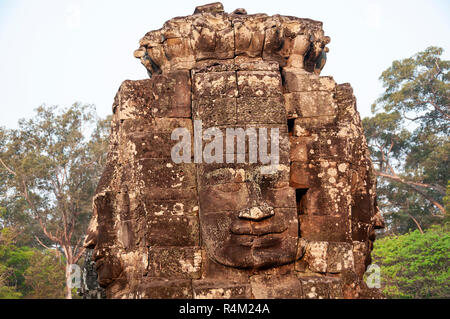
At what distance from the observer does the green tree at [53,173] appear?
80.3ft

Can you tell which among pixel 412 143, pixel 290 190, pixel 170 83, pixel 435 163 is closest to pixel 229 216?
pixel 290 190

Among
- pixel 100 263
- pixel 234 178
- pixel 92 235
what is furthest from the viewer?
pixel 92 235

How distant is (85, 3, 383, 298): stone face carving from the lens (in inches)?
188

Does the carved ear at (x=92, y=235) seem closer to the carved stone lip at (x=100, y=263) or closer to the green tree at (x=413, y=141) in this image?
the carved stone lip at (x=100, y=263)

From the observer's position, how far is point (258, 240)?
474cm

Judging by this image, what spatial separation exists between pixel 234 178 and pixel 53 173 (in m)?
21.6

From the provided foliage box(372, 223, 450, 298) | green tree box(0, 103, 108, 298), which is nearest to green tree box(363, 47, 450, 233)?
foliage box(372, 223, 450, 298)

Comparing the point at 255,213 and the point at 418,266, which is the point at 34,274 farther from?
the point at 255,213

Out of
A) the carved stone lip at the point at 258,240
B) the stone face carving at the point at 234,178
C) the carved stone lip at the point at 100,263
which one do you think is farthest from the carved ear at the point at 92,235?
the carved stone lip at the point at 258,240

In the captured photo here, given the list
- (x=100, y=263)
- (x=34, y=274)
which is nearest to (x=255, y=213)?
(x=100, y=263)

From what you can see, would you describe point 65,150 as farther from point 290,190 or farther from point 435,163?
point 290,190

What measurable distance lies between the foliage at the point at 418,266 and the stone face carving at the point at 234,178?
12.0 meters

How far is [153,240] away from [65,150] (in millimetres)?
21881

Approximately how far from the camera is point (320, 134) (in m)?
5.36
